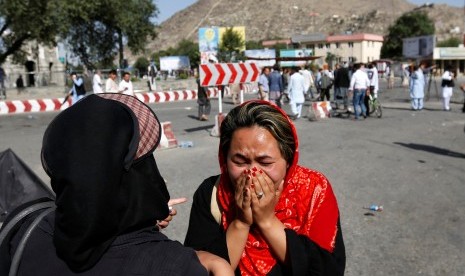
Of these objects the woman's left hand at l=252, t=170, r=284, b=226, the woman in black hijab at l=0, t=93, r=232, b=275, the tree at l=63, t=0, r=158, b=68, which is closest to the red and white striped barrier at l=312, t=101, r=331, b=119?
the woman's left hand at l=252, t=170, r=284, b=226

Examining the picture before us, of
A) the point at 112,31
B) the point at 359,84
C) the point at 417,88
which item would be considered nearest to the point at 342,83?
the point at 359,84

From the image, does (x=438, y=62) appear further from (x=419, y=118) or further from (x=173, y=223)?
(x=173, y=223)

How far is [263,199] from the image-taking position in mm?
1727

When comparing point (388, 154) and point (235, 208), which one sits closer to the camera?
point (235, 208)

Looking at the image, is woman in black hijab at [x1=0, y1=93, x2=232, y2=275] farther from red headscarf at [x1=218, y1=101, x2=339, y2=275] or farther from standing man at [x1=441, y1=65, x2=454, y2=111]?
standing man at [x1=441, y1=65, x2=454, y2=111]

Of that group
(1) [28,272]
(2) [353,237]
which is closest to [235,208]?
(1) [28,272]

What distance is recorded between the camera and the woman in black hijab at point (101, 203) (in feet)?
3.97

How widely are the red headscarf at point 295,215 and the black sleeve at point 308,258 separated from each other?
0.13 ft

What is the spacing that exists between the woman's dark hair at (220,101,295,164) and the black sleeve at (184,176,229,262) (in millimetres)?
246

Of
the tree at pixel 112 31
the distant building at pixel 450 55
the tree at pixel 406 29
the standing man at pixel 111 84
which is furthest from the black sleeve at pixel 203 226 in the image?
the tree at pixel 406 29

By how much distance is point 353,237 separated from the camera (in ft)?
16.7

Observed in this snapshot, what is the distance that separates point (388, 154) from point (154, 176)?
864 centimetres

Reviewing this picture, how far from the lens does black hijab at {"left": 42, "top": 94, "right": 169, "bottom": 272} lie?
1.21 meters

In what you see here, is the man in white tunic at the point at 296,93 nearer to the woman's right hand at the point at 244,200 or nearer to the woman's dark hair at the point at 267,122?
the woman's dark hair at the point at 267,122
